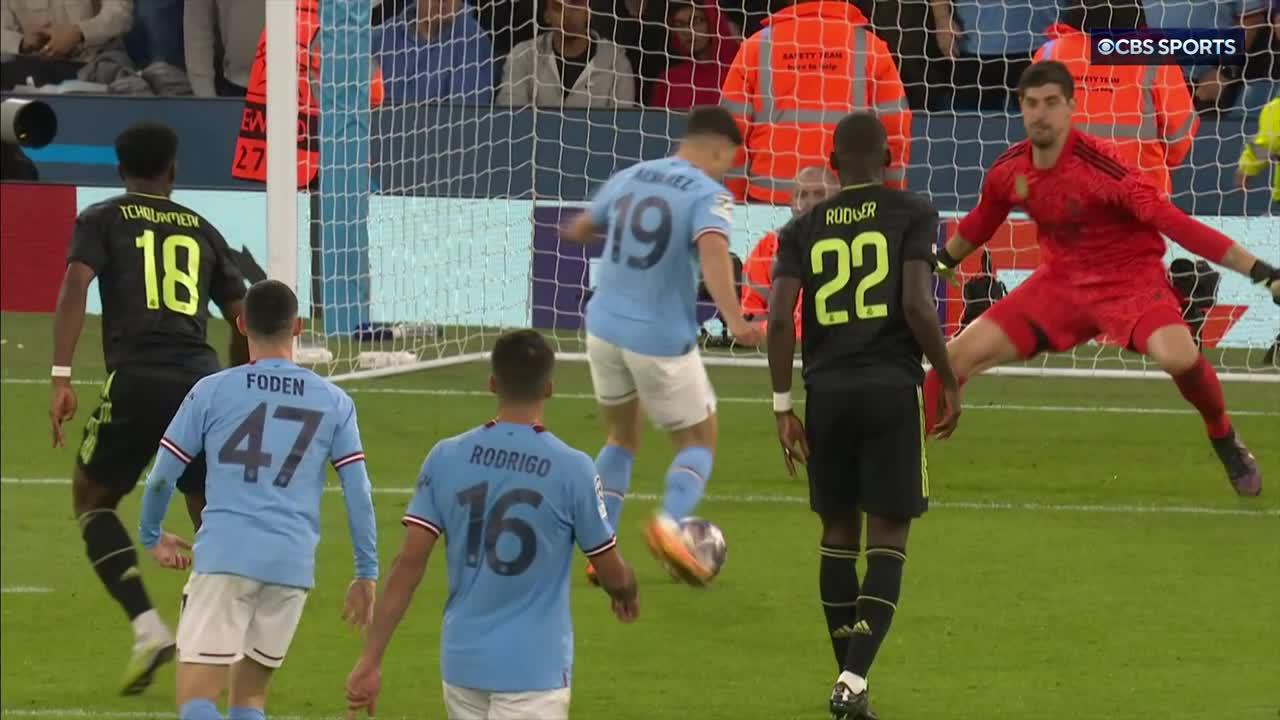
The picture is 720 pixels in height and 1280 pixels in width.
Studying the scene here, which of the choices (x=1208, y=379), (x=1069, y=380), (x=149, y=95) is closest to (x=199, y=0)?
(x=149, y=95)

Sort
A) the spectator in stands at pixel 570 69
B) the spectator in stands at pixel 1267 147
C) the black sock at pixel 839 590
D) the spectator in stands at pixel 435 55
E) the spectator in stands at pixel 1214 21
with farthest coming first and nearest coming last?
the spectator in stands at pixel 570 69 < the spectator in stands at pixel 435 55 < the spectator in stands at pixel 1214 21 < the spectator in stands at pixel 1267 147 < the black sock at pixel 839 590

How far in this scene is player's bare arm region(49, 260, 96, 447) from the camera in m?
6.82

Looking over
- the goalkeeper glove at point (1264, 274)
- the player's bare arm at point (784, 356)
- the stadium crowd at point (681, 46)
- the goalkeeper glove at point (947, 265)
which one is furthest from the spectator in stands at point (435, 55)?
the player's bare arm at point (784, 356)

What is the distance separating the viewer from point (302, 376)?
5367 millimetres

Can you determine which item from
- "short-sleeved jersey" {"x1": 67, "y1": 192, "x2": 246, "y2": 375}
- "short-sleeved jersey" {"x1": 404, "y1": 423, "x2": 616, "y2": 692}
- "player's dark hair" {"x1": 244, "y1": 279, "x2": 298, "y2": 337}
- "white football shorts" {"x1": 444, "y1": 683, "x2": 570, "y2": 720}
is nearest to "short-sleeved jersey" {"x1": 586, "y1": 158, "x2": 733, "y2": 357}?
"short-sleeved jersey" {"x1": 67, "y1": 192, "x2": 246, "y2": 375}

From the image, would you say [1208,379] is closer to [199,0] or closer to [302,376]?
[302,376]

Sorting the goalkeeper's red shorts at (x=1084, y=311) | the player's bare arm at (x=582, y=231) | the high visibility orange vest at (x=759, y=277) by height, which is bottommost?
the high visibility orange vest at (x=759, y=277)

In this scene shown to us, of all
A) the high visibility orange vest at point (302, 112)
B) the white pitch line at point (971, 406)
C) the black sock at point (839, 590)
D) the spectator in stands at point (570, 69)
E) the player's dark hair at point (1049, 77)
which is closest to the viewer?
the black sock at point (839, 590)

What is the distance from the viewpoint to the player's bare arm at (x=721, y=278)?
23.8 ft

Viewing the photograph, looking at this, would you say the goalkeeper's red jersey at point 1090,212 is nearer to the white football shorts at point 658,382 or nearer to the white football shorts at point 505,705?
the white football shorts at point 658,382

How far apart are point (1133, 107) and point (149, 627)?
7788 millimetres

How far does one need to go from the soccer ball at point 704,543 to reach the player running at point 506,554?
9.27 feet

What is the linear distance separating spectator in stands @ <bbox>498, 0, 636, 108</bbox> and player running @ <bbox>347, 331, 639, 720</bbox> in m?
11.0

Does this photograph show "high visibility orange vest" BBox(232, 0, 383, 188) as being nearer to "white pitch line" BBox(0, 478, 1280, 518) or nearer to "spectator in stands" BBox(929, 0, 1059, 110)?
"white pitch line" BBox(0, 478, 1280, 518)
